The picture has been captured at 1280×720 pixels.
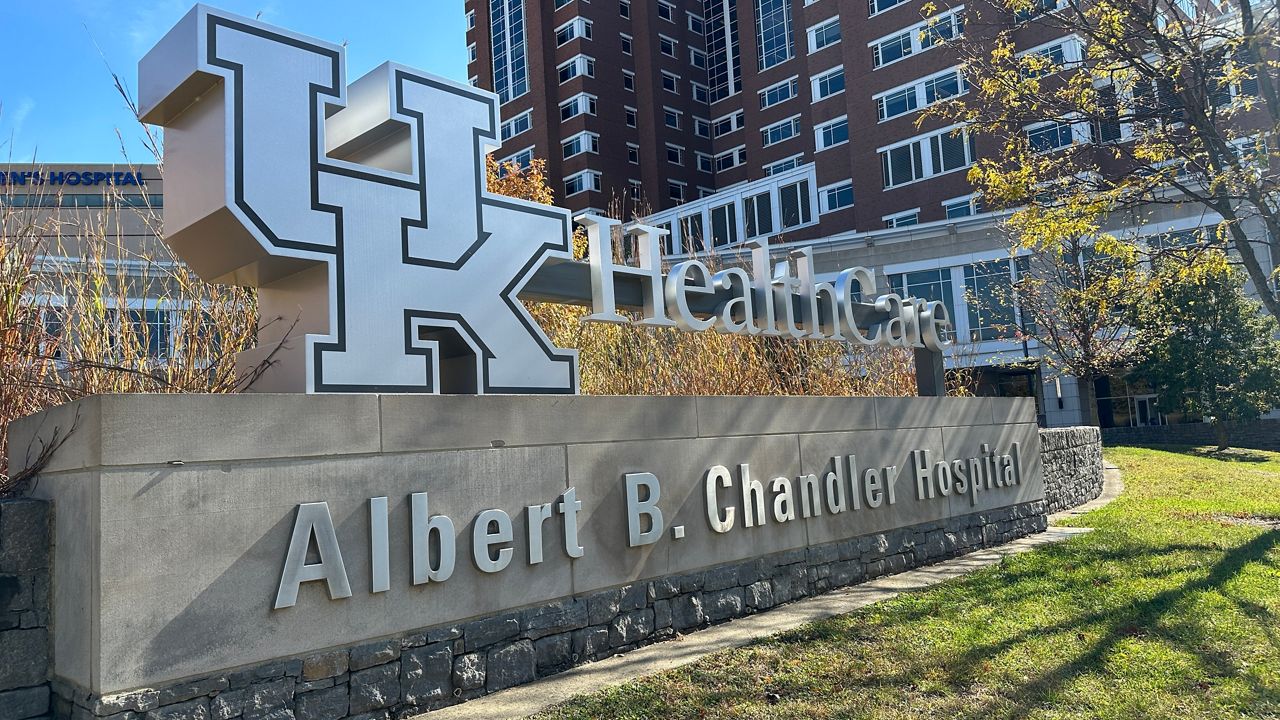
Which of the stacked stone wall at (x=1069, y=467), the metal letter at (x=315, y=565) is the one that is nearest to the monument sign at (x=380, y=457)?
the metal letter at (x=315, y=565)

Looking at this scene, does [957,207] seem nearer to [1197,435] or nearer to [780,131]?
[1197,435]

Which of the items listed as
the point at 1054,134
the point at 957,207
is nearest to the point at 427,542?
the point at 1054,134

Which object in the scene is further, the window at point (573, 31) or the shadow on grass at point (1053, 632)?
the window at point (573, 31)

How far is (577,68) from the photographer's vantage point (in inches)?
1881

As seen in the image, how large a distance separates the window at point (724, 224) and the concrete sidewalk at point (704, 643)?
32.8 metres

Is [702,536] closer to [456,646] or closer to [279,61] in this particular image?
[456,646]

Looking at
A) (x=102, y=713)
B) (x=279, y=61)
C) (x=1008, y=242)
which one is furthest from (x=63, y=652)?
(x=1008, y=242)

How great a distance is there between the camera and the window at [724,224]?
42219 millimetres

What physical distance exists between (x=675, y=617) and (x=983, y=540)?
17.9ft

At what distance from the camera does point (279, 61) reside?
5723mm

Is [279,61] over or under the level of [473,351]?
over

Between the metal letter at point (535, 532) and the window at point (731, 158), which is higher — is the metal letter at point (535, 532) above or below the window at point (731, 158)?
below

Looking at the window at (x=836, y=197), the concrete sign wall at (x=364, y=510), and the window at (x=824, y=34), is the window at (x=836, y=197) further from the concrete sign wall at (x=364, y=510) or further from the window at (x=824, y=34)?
the concrete sign wall at (x=364, y=510)

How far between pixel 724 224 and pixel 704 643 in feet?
123
